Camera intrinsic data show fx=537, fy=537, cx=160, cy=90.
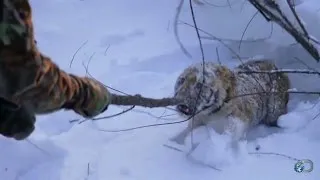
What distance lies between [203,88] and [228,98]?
0.22 m

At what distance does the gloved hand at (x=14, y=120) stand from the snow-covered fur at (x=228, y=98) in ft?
7.79

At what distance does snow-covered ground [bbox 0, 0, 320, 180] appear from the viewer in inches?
130

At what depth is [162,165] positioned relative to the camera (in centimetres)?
340

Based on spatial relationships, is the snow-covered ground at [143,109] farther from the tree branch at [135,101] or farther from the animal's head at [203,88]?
the tree branch at [135,101]

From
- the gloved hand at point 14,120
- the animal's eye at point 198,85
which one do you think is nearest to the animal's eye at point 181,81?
the animal's eye at point 198,85

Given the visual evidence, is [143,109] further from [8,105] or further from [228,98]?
[8,105]

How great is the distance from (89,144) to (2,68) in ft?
7.80

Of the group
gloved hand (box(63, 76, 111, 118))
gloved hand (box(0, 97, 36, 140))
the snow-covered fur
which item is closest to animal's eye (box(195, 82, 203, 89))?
the snow-covered fur

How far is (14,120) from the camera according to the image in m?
1.38

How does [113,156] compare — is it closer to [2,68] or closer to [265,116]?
[265,116]

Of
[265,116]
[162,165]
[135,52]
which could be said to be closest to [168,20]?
[135,52]

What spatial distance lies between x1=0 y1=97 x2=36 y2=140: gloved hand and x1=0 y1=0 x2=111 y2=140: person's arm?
14mm

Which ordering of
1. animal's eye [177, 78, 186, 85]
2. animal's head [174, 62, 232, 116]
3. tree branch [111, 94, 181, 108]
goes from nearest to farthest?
tree branch [111, 94, 181, 108]
animal's head [174, 62, 232, 116]
animal's eye [177, 78, 186, 85]

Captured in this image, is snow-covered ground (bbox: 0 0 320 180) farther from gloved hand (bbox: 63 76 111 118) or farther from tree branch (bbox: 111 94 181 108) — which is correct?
gloved hand (bbox: 63 76 111 118)
